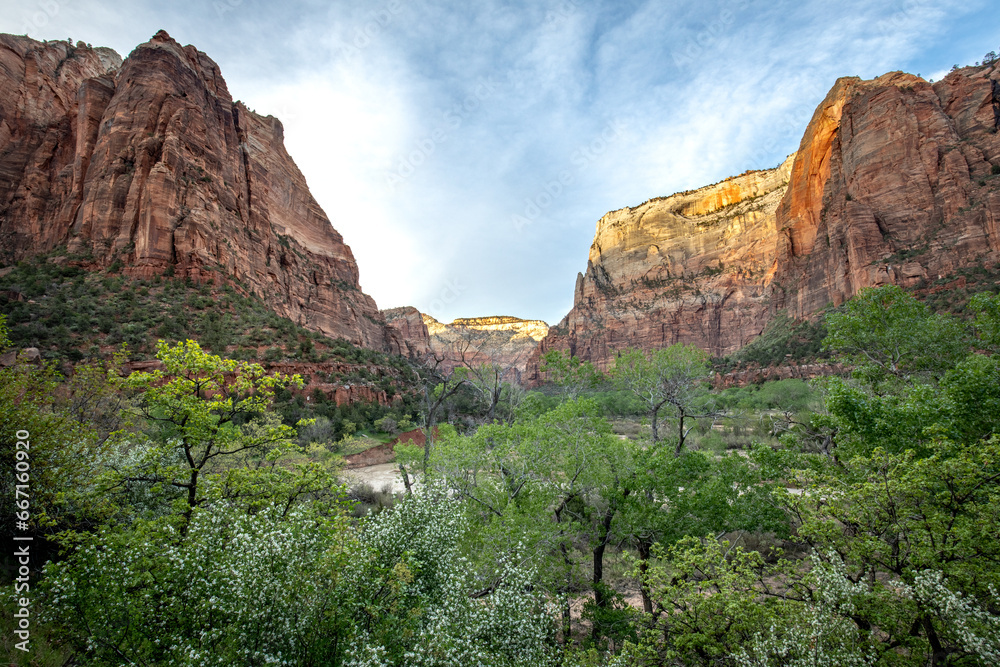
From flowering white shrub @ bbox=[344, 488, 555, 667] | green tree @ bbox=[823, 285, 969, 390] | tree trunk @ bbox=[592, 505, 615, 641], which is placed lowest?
tree trunk @ bbox=[592, 505, 615, 641]

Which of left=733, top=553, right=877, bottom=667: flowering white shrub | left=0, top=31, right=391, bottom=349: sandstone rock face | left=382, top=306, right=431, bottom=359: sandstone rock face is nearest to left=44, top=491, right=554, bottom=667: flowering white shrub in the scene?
left=733, top=553, right=877, bottom=667: flowering white shrub

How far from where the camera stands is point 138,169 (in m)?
36.3

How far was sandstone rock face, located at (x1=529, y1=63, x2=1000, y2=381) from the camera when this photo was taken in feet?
143

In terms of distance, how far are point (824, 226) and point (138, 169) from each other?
85936mm

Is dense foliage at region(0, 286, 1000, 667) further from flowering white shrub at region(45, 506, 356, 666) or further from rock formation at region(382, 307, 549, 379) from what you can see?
rock formation at region(382, 307, 549, 379)

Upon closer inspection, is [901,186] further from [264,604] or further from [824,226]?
[264,604]

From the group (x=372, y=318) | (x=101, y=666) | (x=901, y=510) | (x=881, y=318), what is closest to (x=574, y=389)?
(x=881, y=318)

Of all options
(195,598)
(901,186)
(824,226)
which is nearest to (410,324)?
(824,226)

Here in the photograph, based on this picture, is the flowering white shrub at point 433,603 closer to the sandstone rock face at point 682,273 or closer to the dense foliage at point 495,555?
the dense foliage at point 495,555

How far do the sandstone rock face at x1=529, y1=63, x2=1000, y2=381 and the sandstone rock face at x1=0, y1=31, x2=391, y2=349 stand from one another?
72.4m

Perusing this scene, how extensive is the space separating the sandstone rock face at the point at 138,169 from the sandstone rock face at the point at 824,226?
238 feet

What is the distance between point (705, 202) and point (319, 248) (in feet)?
319

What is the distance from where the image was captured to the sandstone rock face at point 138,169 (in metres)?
35.1

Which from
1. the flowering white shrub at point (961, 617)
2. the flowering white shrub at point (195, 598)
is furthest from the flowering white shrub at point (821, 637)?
the flowering white shrub at point (195, 598)
